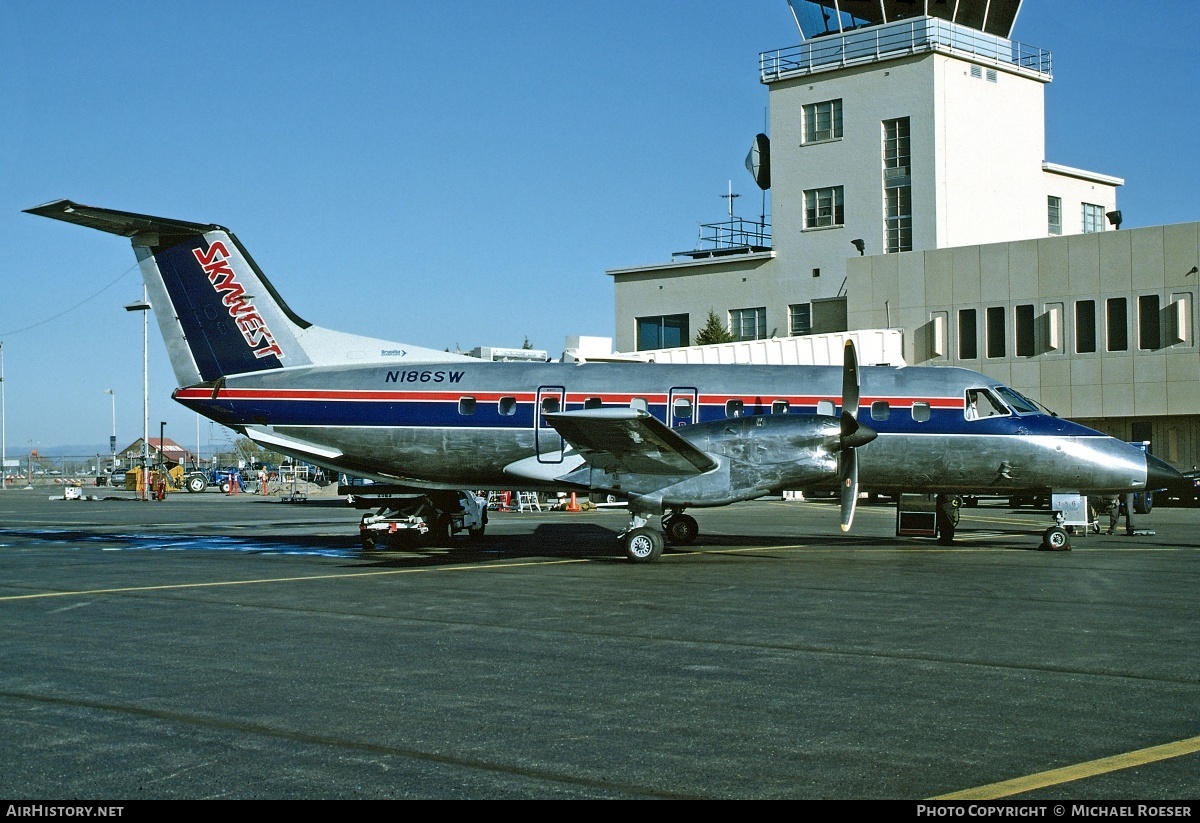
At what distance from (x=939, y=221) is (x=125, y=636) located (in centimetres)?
4761

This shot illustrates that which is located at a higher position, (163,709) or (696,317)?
(696,317)

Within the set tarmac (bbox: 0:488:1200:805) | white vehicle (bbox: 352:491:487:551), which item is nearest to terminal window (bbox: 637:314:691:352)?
white vehicle (bbox: 352:491:487:551)

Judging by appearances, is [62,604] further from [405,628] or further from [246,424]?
[246,424]

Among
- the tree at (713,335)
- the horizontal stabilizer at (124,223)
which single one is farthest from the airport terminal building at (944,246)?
the horizontal stabilizer at (124,223)

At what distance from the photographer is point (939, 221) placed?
52.6 metres

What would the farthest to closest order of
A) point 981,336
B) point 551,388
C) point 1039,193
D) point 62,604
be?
1. point 1039,193
2. point 981,336
3. point 551,388
4. point 62,604

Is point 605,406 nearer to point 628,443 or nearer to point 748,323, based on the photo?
point 628,443

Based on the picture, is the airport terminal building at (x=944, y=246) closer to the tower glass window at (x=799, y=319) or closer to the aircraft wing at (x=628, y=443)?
the tower glass window at (x=799, y=319)

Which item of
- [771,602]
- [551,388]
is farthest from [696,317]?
[771,602]

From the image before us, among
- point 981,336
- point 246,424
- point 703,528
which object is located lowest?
point 703,528

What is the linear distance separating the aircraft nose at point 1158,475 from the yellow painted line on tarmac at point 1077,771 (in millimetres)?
15429

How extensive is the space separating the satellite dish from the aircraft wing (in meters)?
44.0

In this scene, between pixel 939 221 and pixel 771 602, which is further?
pixel 939 221

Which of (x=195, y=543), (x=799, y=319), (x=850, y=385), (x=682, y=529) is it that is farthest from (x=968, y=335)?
(x=195, y=543)
